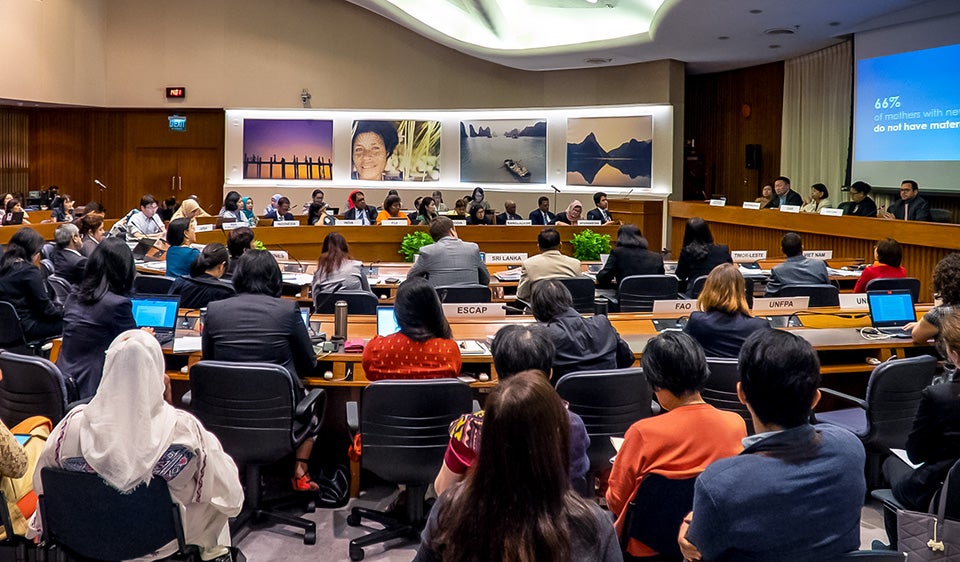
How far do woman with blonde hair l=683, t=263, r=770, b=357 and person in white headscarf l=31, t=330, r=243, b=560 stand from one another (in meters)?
2.47

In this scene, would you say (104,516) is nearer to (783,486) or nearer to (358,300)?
(783,486)

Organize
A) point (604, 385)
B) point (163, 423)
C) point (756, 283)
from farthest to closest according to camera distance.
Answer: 1. point (756, 283)
2. point (604, 385)
3. point (163, 423)

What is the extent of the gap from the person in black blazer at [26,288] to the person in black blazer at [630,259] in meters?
4.40

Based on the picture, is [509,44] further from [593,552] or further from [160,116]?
[593,552]

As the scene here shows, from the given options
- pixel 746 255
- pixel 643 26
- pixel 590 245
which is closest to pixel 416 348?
pixel 746 255

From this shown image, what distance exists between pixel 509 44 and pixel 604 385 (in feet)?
39.4

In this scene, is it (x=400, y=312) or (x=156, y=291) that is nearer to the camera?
(x=400, y=312)

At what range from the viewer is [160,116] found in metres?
16.3

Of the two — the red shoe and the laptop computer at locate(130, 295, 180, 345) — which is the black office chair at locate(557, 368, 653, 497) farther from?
the laptop computer at locate(130, 295, 180, 345)

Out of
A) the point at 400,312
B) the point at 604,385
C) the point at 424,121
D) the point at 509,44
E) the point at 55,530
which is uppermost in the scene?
the point at 509,44

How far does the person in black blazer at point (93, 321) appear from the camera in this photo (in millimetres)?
4332

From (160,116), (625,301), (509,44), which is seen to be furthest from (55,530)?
(160,116)

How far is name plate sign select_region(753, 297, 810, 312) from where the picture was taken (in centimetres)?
586

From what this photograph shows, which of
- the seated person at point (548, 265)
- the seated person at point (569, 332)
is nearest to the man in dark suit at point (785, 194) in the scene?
the seated person at point (548, 265)
